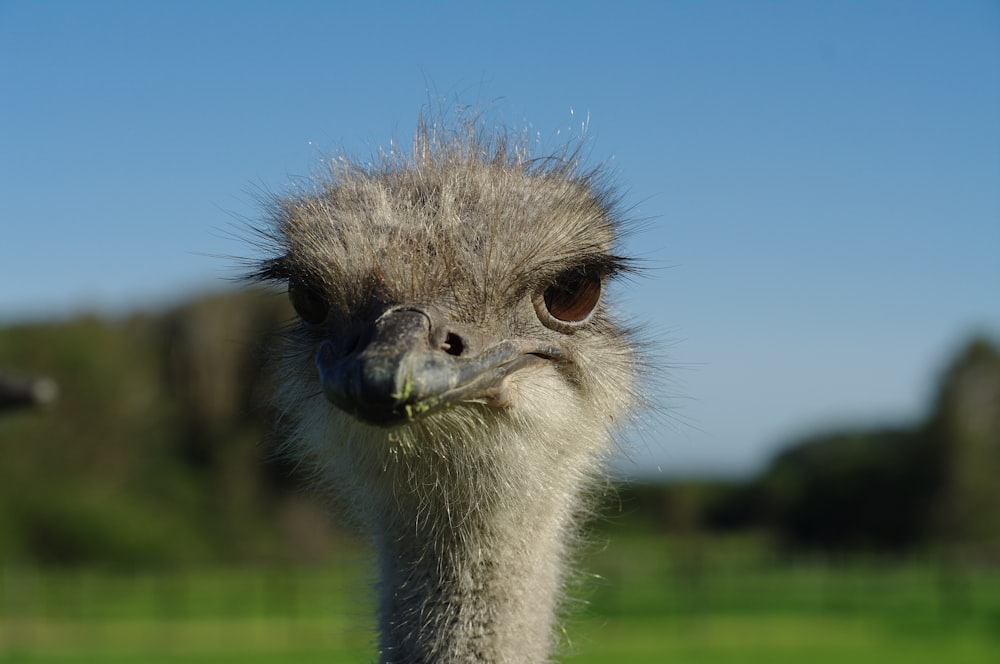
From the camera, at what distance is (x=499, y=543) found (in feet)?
9.12

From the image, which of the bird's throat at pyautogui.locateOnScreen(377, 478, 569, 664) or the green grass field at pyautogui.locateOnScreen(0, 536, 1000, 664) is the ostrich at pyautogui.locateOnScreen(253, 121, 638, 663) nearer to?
the bird's throat at pyautogui.locateOnScreen(377, 478, 569, 664)

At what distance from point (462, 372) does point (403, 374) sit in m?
0.19

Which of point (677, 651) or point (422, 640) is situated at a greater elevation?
point (422, 640)

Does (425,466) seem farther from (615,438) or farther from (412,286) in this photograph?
(615,438)

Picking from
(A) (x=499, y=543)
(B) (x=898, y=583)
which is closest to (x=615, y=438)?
(A) (x=499, y=543)

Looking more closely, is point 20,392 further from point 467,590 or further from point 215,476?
point 215,476

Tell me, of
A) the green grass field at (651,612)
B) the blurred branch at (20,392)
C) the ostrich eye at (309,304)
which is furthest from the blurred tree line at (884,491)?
the ostrich eye at (309,304)

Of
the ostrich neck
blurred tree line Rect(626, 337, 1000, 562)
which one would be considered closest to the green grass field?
blurred tree line Rect(626, 337, 1000, 562)

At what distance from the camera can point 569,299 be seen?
9.13ft

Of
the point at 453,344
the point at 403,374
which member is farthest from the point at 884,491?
the point at 403,374

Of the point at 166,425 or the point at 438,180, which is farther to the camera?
the point at 166,425

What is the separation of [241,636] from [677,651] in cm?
1010

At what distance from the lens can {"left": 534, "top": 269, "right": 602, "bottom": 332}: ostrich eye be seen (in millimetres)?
2707

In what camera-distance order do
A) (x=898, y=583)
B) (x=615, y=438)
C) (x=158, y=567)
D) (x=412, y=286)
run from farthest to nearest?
1. (x=898, y=583)
2. (x=158, y=567)
3. (x=615, y=438)
4. (x=412, y=286)
